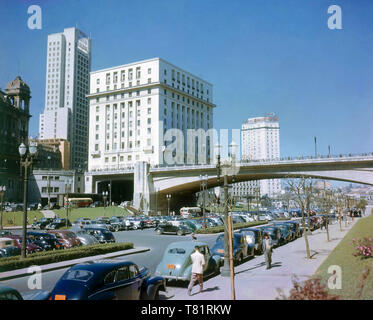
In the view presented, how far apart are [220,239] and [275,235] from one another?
7197 millimetres

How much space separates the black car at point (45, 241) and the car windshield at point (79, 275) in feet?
48.1

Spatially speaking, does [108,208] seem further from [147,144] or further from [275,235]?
[275,235]

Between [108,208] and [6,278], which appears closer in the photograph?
[6,278]

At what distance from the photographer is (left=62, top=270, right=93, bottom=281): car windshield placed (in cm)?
817

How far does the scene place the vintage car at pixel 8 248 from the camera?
18.8 meters

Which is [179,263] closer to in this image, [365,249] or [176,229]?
[365,249]

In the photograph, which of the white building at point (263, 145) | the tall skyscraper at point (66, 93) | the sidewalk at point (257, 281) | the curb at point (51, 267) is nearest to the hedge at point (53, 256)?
the curb at point (51, 267)

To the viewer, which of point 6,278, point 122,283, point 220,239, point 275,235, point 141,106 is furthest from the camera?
point 141,106

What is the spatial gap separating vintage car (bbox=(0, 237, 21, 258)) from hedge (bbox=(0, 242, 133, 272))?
2.42 metres

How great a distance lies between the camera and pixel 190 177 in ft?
212

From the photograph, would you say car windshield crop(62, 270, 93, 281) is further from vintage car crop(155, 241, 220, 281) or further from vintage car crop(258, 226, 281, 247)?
vintage car crop(258, 226, 281, 247)

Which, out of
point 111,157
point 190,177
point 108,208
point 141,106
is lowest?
point 108,208
